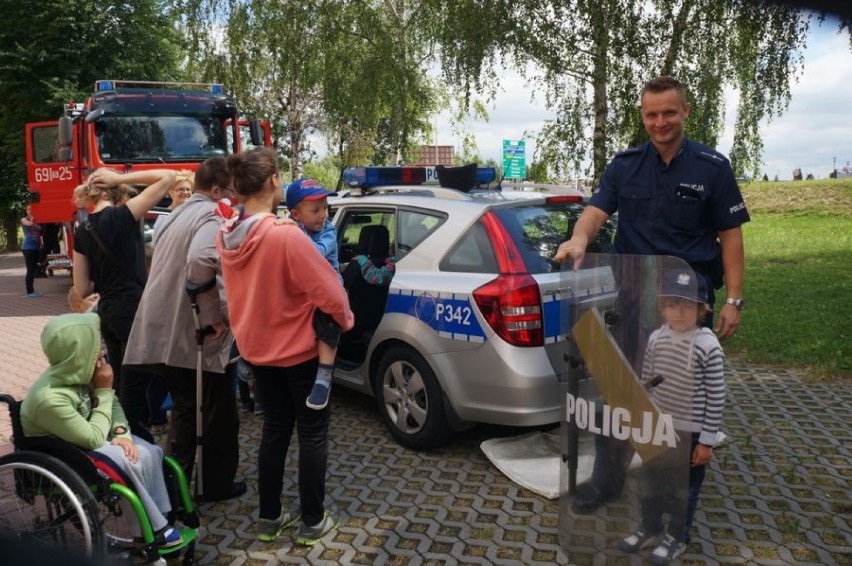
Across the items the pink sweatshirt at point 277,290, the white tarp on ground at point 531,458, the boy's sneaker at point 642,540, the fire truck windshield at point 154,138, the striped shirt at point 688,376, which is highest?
the fire truck windshield at point 154,138

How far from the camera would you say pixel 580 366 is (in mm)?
3160

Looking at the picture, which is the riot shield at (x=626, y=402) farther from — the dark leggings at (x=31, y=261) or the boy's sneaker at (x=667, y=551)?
the dark leggings at (x=31, y=261)

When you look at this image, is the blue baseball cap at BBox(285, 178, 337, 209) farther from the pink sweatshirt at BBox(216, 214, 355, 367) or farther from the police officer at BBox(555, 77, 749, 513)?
the police officer at BBox(555, 77, 749, 513)

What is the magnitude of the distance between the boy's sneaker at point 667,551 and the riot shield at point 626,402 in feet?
0.09

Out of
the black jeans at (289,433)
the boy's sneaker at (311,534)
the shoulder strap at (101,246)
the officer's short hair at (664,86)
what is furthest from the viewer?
the shoulder strap at (101,246)

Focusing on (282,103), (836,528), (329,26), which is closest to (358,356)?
(836,528)

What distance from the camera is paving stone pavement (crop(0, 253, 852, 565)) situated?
3.51 m

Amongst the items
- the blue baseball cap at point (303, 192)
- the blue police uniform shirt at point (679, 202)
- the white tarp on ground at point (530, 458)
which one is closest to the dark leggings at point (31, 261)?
the blue baseball cap at point (303, 192)

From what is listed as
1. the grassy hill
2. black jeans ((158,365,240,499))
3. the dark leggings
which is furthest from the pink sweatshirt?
the dark leggings

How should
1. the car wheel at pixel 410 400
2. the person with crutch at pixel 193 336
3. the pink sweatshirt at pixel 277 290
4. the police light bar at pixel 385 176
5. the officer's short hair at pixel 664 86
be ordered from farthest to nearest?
the police light bar at pixel 385 176 < the car wheel at pixel 410 400 < the person with crutch at pixel 193 336 < the pink sweatshirt at pixel 277 290 < the officer's short hair at pixel 664 86

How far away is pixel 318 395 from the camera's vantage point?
3398 millimetres

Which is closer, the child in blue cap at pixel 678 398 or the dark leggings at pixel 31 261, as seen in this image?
the child in blue cap at pixel 678 398

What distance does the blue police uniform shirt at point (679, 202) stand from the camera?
10.6 feet

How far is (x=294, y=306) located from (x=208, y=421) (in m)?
1.00
